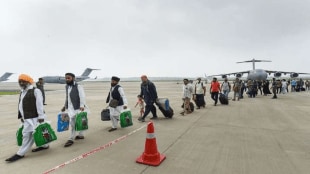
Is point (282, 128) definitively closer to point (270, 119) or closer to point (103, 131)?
point (270, 119)

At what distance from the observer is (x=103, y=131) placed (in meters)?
7.00

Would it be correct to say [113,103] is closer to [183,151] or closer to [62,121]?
[62,121]

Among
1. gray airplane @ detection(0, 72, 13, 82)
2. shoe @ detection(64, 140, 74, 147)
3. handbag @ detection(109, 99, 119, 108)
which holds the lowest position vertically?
shoe @ detection(64, 140, 74, 147)

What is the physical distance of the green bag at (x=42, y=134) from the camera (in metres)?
4.61

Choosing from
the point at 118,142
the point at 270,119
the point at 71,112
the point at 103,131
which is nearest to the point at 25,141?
the point at 71,112

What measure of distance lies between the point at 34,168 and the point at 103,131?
298 centimetres

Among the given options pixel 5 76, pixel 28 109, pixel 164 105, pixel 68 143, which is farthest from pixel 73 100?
pixel 5 76

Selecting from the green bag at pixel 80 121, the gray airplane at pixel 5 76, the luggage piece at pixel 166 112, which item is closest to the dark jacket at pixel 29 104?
the green bag at pixel 80 121

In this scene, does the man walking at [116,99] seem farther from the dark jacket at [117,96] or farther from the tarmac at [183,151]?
the tarmac at [183,151]

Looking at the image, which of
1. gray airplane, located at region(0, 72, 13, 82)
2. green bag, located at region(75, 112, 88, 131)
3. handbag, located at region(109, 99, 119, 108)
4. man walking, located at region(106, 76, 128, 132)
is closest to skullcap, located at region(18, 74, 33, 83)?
green bag, located at region(75, 112, 88, 131)

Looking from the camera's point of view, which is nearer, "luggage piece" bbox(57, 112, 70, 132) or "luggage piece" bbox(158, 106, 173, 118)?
"luggage piece" bbox(57, 112, 70, 132)

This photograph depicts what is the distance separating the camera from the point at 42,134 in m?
4.70

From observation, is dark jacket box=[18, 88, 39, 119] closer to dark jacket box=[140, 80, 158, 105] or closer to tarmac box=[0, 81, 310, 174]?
tarmac box=[0, 81, 310, 174]

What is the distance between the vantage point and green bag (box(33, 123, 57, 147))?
4.61 m
